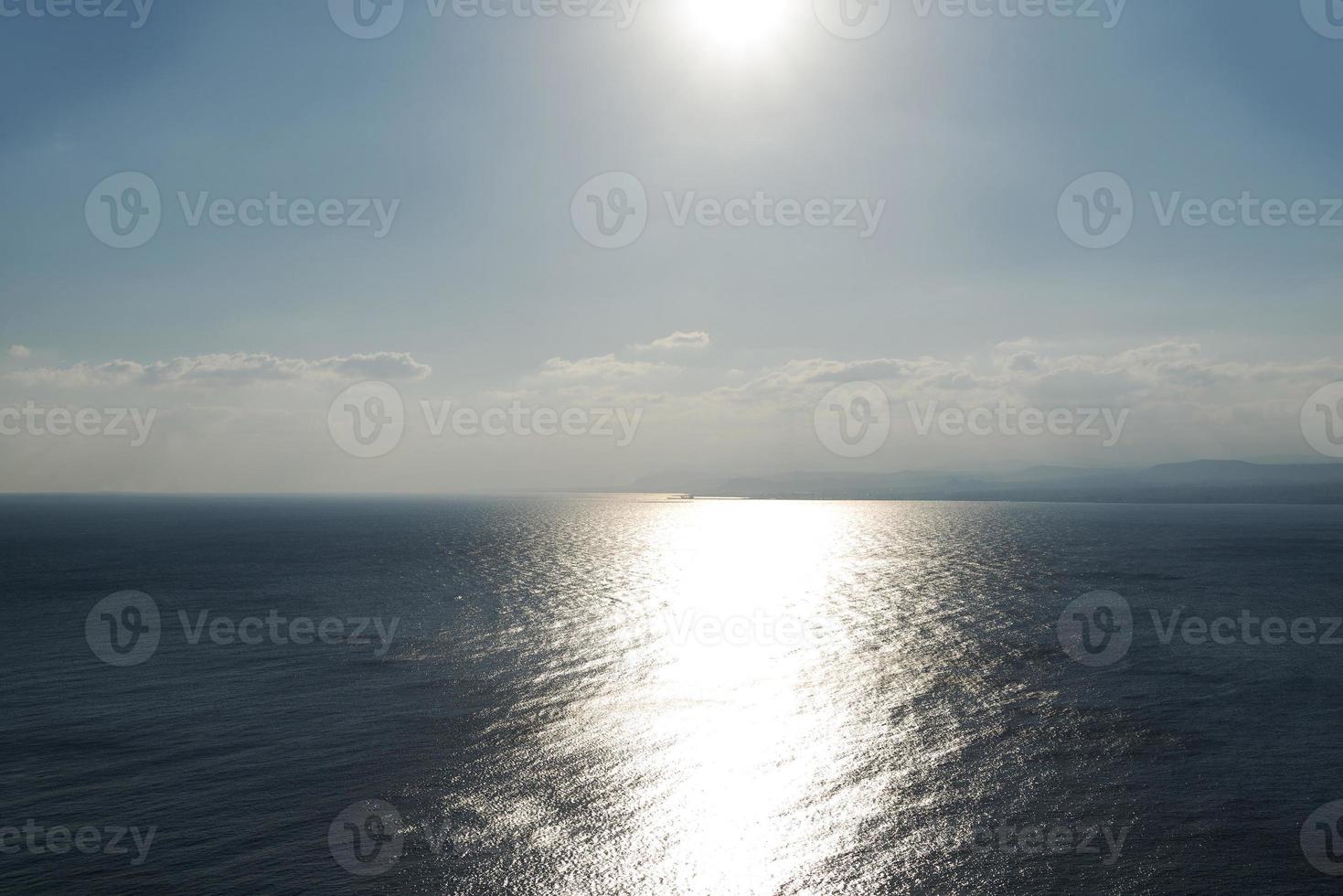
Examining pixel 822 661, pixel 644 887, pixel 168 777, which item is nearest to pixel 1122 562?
pixel 822 661

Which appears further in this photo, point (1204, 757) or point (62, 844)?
point (1204, 757)

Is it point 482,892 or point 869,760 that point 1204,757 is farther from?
point 482,892

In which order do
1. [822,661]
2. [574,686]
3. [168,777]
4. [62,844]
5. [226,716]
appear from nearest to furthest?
[62,844] < [168,777] < [226,716] < [574,686] < [822,661]

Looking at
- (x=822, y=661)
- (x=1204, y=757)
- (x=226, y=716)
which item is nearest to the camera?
(x=1204, y=757)

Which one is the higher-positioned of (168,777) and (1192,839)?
(168,777)

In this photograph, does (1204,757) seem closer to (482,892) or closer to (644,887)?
(644,887)

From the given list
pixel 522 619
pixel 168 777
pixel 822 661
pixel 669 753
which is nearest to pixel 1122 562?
pixel 822 661
